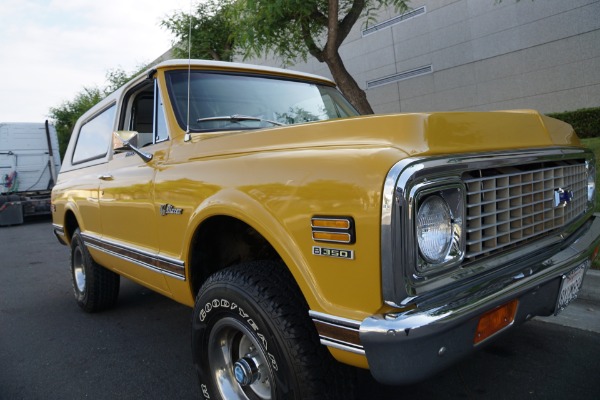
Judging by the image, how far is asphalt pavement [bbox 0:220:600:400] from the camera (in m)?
2.59

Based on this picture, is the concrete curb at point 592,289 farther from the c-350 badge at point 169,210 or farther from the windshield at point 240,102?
the c-350 badge at point 169,210

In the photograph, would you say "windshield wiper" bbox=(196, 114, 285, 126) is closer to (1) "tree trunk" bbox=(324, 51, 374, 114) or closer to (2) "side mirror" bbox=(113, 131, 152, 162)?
(2) "side mirror" bbox=(113, 131, 152, 162)

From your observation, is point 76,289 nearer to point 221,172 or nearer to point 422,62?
point 221,172

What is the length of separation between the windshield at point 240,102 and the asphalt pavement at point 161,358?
5.43 feet

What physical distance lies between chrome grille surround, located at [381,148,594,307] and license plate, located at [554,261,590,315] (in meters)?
0.17

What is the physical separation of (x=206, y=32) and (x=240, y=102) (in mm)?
11556

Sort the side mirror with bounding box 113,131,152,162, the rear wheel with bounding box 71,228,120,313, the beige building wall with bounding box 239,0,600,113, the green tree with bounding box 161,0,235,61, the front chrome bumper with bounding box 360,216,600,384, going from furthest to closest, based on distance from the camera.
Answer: the green tree with bounding box 161,0,235,61, the beige building wall with bounding box 239,0,600,113, the rear wheel with bounding box 71,228,120,313, the side mirror with bounding box 113,131,152,162, the front chrome bumper with bounding box 360,216,600,384

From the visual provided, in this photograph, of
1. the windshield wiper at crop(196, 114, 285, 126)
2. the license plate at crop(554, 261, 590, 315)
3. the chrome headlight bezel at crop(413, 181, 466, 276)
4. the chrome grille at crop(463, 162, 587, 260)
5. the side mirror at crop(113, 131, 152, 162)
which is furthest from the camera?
the side mirror at crop(113, 131, 152, 162)

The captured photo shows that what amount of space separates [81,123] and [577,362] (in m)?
5.00

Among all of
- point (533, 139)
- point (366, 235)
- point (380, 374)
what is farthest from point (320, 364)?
point (533, 139)

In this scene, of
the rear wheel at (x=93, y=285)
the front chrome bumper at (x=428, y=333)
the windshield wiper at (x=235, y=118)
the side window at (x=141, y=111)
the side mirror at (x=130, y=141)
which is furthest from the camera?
the rear wheel at (x=93, y=285)

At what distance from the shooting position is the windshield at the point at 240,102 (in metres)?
2.86

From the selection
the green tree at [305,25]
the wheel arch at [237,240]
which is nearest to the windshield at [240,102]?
the wheel arch at [237,240]

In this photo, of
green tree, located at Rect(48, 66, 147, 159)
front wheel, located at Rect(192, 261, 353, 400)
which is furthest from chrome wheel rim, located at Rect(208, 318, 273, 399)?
green tree, located at Rect(48, 66, 147, 159)
